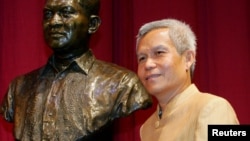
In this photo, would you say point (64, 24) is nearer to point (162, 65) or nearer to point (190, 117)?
point (162, 65)

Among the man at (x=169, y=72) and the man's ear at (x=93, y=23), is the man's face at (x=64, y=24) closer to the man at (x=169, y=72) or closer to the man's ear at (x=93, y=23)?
the man's ear at (x=93, y=23)

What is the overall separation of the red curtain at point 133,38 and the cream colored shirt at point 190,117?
111 centimetres

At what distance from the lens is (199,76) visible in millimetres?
2748

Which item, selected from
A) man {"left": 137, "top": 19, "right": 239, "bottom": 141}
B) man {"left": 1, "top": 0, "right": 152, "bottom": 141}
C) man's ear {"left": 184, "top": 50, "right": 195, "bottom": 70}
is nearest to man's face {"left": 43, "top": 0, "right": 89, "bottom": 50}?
man {"left": 1, "top": 0, "right": 152, "bottom": 141}

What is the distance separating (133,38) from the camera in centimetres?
276

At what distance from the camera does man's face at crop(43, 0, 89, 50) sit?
2.08m

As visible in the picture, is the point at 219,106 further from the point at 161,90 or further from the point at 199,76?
the point at 199,76

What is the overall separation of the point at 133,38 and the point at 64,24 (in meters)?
0.73

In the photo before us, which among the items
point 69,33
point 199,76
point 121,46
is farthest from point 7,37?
point 199,76


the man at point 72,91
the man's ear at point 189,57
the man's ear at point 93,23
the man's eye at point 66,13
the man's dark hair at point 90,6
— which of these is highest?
the man's dark hair at point 90,6

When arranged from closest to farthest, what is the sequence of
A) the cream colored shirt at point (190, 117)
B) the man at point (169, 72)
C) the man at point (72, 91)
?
1. the cream colored shirt at point (190, 117)
2. the man at point (169, 72)
3. the man at point (72, 91)

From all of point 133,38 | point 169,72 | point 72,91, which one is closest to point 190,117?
point 169,72

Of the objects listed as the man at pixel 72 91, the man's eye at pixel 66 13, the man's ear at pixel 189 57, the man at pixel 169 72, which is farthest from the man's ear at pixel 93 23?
the man's ear at pixel 189 57

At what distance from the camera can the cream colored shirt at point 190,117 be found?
4.56 ft
